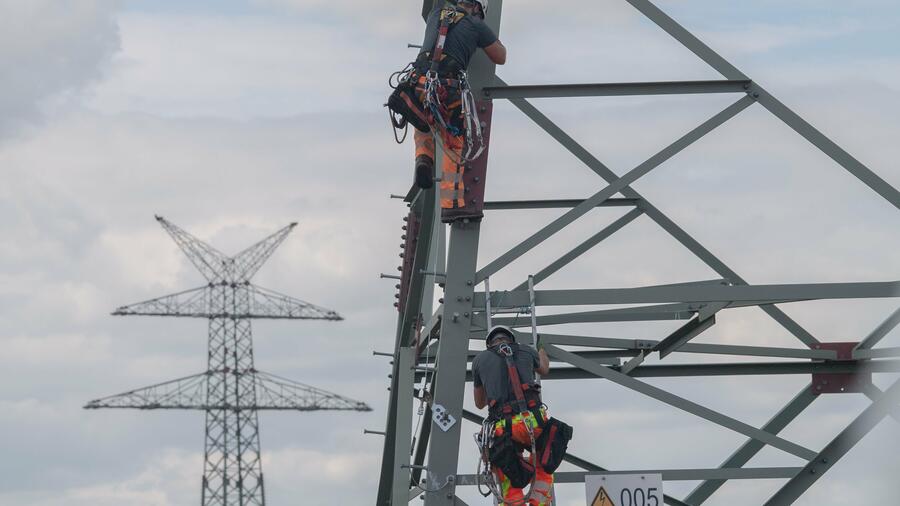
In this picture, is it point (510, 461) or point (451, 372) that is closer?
point (510, 461)

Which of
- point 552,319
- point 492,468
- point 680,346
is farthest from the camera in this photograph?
point 680,346

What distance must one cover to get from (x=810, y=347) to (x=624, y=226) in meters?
2.75

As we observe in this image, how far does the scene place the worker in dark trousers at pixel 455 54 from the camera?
16672 mm

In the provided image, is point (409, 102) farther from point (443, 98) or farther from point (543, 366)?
point (543, 366)

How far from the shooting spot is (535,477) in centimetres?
1519

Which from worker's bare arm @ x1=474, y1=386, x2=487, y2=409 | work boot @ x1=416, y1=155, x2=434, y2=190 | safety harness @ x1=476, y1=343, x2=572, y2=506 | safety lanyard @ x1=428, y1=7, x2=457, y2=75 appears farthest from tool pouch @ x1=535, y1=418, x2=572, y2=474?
safety lanyard @ x1=428, y1=7, x2=457, y2=75

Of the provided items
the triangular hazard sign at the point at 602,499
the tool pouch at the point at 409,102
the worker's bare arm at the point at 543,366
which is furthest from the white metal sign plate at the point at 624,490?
the tool pouch at the point at 409,102

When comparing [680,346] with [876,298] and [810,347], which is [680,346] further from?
[876,298]

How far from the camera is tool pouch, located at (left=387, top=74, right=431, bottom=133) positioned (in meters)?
16.8

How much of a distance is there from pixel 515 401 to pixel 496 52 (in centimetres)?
368

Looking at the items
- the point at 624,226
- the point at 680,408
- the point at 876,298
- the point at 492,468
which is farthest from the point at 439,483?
the point at 624,226

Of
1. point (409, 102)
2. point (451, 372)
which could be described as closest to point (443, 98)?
point (409, 102)

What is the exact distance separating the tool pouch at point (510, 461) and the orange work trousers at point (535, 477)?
0.16 ft

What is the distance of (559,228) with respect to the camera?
16.9 m
